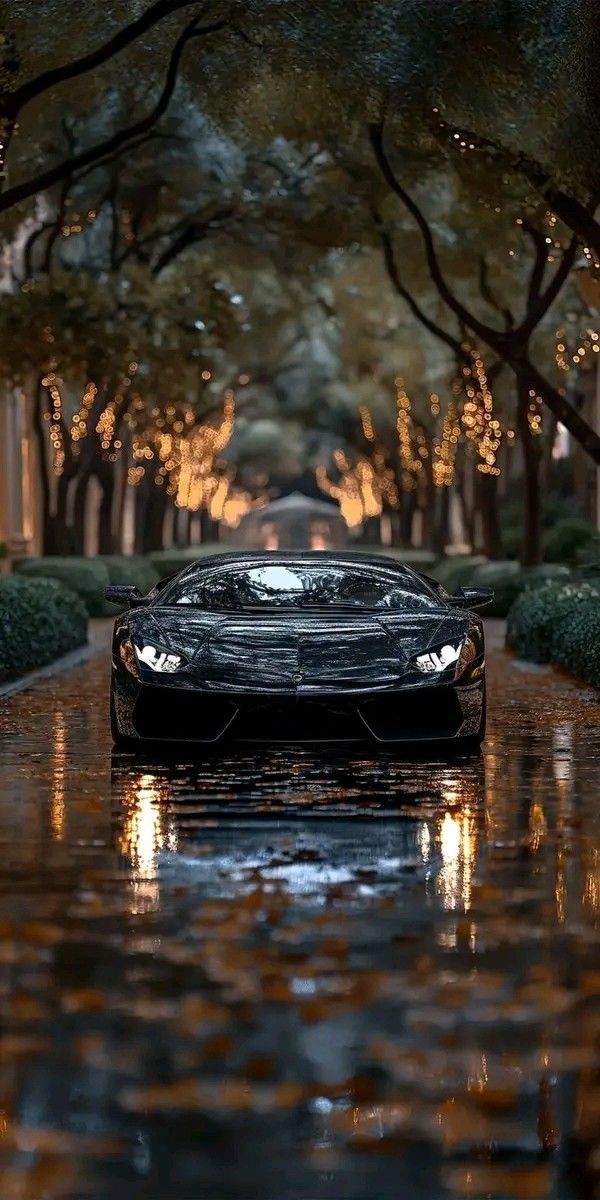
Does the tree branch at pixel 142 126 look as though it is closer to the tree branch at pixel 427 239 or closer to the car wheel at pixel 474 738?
the tree branch at pixel 427 239

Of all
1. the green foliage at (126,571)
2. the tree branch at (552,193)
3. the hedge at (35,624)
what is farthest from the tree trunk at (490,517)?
the tree branch at (552,193)

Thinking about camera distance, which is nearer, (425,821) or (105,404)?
(425,821)

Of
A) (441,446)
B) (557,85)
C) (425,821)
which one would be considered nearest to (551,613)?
(557,85)

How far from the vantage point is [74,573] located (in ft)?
118

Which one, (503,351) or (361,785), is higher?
(503,351)

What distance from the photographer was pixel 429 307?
4338 cm

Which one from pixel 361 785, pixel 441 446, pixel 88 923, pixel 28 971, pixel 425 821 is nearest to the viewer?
pixel 28 971

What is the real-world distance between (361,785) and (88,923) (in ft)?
14.2

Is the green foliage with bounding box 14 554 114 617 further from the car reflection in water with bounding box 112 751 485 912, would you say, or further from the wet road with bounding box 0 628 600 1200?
the wet road with bounding box 0 628 600 1200

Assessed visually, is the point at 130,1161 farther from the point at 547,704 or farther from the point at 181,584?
the point at 547,704

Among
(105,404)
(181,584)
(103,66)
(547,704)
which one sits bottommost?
(547,704)

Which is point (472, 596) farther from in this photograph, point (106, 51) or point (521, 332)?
point (521, 332)

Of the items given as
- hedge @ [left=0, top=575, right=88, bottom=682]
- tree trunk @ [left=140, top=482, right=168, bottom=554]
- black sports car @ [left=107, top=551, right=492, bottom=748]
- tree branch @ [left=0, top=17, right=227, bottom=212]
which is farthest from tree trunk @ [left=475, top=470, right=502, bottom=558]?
black sports car @ [left=107, top=551, right=492, bottom=748]

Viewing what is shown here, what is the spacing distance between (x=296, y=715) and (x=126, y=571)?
29908 mm
